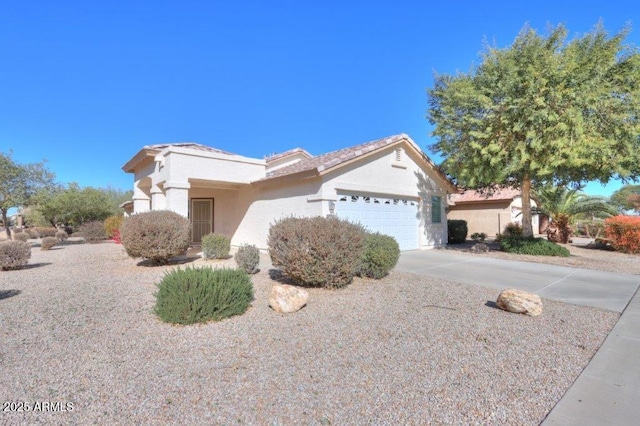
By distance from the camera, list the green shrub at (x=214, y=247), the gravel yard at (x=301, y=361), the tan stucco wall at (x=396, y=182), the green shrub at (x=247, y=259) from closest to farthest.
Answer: the gravel yard at (x=301, y=361), the green shrub at (x=247, y=259), the green shrub at (x=214, y=247), the tan stucco wall at (x=396, y=182)

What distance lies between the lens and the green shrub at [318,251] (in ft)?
22.7

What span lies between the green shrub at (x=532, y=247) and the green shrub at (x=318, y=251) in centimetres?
1001

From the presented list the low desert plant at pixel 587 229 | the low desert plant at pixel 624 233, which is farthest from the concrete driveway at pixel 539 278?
the low desert plant at pixel 587 229

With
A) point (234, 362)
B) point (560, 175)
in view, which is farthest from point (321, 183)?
point (560, 175)

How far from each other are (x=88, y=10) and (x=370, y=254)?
475 inches

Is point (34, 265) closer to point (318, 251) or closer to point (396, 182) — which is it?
point (318, 251)

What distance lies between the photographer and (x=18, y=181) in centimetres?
1847

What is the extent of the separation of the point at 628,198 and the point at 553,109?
3206cm

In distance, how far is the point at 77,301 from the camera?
6363 millimetres

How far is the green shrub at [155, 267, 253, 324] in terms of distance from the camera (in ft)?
16.6

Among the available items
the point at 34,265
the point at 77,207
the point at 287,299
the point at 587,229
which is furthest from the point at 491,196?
the point at 77,207

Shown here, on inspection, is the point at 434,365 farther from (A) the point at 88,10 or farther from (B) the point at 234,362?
(A) the point at 88,10

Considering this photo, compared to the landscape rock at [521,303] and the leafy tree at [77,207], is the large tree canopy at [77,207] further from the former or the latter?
the landscape rock at [521,303]

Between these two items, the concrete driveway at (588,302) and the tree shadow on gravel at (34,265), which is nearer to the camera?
the concrete driveway at (588,302)
